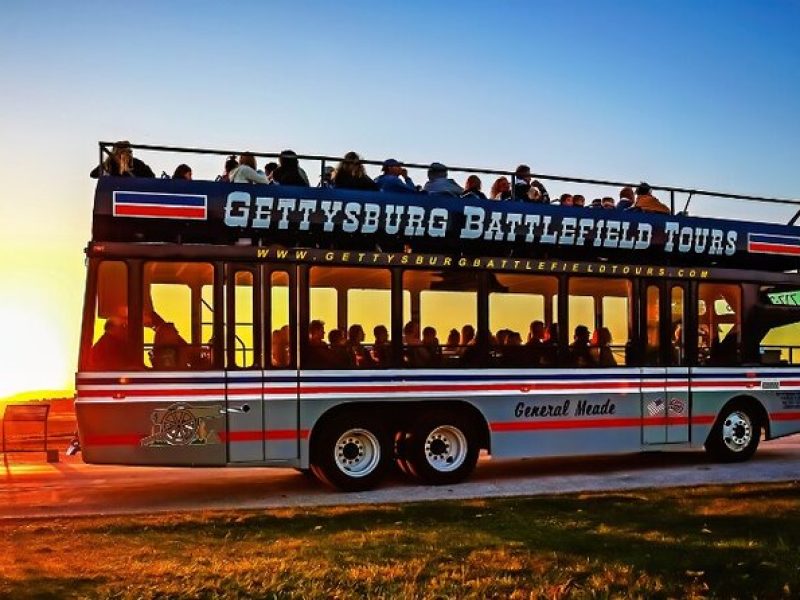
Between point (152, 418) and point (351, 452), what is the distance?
104 inches

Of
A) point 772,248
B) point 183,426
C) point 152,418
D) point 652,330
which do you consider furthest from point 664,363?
point 152,418

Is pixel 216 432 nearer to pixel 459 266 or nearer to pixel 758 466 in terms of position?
pixel 459 266

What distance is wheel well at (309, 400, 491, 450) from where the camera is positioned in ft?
44.0

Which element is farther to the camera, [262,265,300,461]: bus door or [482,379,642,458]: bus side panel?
[482,379,642,458]: bus side panel

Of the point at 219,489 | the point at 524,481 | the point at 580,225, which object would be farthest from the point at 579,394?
the point at 219,489

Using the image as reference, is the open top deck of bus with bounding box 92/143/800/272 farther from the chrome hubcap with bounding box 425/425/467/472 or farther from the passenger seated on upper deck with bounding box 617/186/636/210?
the chrome hubcap with bounding box 425/425/467/472

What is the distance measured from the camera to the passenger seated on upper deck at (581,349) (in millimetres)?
15016

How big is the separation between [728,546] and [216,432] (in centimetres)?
631

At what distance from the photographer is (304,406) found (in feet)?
43.0

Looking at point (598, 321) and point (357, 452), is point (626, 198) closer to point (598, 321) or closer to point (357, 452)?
point (598, 321)

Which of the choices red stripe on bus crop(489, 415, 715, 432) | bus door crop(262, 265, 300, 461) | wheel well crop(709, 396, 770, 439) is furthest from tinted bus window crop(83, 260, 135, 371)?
wheel well crop(709, 396, 770, 439)

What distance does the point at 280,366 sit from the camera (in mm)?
13023

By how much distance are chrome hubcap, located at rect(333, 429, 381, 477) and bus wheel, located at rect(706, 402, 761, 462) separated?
5.71 m

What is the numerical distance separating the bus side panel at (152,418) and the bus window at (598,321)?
17.2 ft
